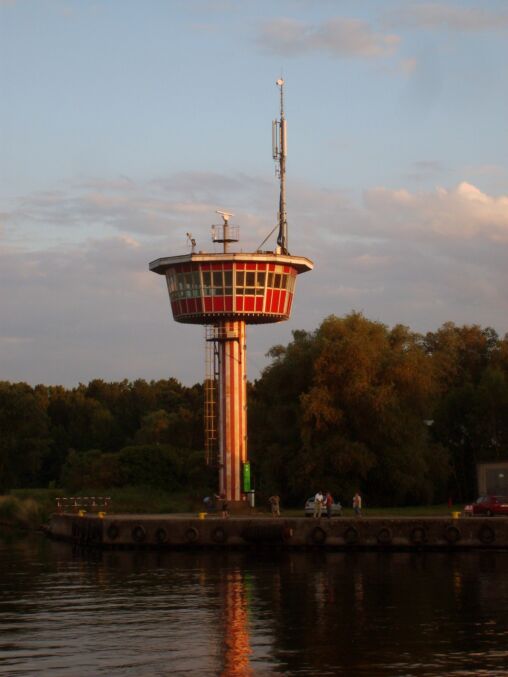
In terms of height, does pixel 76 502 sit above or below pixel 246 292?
below

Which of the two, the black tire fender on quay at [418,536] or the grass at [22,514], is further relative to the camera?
the grass at [22,514]

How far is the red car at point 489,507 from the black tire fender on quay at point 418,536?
18.0ft

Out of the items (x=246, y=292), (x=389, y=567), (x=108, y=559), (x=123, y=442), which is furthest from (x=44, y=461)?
(x=389, y=567)

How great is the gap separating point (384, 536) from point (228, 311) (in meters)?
25.6

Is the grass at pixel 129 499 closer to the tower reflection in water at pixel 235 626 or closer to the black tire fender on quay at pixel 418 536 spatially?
the black tire fender on quay at pixel 418 536

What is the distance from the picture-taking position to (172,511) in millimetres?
87062

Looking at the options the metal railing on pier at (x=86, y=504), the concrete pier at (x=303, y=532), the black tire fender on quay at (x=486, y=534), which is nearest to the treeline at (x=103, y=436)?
the metal railing on pier at (x=86, y=504)

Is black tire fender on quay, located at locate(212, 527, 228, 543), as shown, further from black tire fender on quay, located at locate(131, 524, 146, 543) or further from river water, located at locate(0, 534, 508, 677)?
river water, located at locate(0, 534, 508, 677)

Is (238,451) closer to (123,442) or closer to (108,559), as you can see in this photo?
(108,559)

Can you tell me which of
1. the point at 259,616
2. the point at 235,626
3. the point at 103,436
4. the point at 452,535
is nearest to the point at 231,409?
the point at 452,535

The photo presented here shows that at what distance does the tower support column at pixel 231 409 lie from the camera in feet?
281

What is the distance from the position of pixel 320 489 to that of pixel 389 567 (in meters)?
26.5

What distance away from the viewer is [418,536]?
210 ft

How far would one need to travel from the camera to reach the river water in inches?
1264
